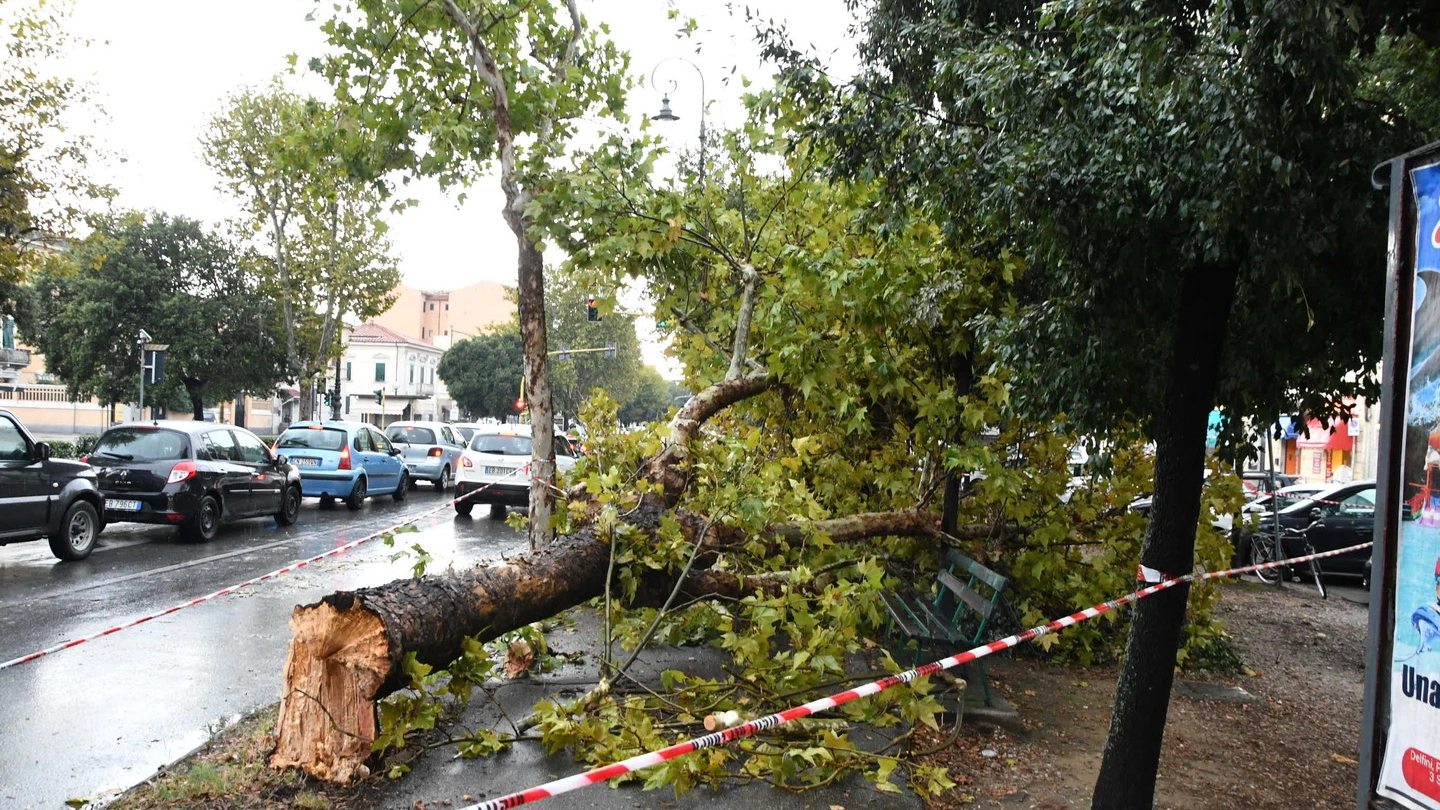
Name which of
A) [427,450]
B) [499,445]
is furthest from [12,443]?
[427,450]

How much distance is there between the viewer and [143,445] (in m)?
13.4

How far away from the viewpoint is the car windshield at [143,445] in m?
13.3

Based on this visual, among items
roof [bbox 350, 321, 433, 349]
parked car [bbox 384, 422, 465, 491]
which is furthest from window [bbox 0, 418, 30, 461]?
roof [bbox 350, 321, 433, 349]

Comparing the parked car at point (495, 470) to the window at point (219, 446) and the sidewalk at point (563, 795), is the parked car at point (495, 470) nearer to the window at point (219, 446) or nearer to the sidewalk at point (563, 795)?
the window at point (219, 446)

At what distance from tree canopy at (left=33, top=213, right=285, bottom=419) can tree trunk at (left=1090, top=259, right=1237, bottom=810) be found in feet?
118

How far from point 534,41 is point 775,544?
15.6 feet

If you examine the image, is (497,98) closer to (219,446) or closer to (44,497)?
(44,497)

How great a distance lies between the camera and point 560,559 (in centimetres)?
575

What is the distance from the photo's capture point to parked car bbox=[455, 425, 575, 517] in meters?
18.6

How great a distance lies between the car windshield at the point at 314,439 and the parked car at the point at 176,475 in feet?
14.1

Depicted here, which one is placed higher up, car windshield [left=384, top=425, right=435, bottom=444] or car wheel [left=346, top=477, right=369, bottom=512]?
car windshield [left=384, top=425, right=435, bottom=444]

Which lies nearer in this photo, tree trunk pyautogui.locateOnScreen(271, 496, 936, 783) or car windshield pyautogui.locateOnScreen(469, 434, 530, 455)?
tree trunk pyautogui.locateOnScreen(271, 496, 936, 783)

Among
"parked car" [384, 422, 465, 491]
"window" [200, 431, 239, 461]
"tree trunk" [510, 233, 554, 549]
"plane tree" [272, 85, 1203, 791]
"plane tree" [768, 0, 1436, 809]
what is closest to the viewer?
"plane tree" [768, 0, 1436, 809]

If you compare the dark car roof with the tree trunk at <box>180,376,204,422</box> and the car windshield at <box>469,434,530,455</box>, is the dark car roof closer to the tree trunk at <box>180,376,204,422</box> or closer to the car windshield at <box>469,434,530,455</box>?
the car windshield at <box>469,434,530,455</box>
